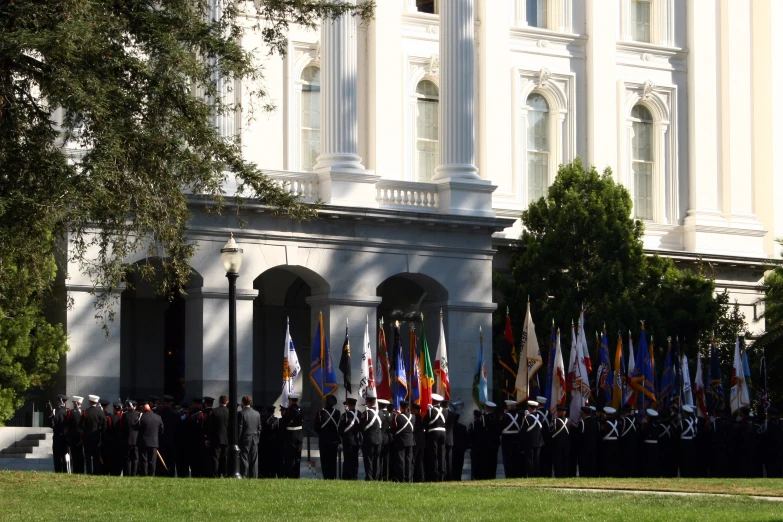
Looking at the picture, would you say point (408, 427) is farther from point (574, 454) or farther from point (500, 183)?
point (500, 183)

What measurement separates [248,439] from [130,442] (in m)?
1.97

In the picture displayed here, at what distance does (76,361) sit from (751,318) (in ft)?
71.6

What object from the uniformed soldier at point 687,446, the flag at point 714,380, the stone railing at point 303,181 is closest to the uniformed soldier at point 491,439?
the uniformed soldier at point 687,446

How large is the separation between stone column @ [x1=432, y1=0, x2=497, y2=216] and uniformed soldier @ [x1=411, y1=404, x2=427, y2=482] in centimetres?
1241

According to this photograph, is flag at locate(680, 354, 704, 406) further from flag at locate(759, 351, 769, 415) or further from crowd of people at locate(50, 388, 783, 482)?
crowd of people at locate(50, 388, 783, 482)

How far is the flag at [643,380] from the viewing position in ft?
122

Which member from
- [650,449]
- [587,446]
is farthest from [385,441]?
[650,449]

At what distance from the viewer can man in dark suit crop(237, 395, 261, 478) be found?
1102 inches

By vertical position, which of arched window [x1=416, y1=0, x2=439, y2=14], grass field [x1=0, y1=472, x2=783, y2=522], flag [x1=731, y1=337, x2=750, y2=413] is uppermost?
arched window [x1=416, y1=0, x2=439, y2=14]

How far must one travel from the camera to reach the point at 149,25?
883 inches

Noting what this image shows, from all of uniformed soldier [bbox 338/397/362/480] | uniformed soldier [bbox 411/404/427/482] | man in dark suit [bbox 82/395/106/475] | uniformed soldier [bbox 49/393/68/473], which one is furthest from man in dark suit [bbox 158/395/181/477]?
uniformed soldier [bbox 411/404/427/482]

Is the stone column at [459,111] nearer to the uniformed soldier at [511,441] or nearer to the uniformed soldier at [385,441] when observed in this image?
the uniformed soldier at [385,441]

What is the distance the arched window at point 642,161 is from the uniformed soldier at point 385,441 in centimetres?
2014

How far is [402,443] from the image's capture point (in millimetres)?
29094
